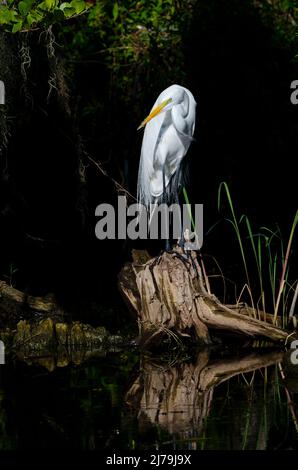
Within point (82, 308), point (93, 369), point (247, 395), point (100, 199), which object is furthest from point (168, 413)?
point (100, 199)

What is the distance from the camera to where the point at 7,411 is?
497 centimetres

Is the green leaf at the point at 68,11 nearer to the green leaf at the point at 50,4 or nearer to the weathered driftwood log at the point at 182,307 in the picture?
the green leaf at the point at 50,4

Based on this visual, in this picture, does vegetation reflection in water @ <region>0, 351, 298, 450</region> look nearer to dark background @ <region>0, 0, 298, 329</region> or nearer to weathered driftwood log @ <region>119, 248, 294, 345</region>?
weathered driftwood log @ <region>119, 248, 294, 345</region>

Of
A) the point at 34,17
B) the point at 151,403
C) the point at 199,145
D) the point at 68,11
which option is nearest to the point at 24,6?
the point at 34,17

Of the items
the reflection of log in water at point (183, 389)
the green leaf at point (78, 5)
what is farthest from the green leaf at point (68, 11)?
the reflection of log in water at point (183, 389)

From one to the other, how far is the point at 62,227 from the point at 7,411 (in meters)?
5.20

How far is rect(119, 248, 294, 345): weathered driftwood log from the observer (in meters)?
6.57

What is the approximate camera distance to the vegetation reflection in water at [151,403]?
4.35 meters

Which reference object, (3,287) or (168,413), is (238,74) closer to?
(3,287)

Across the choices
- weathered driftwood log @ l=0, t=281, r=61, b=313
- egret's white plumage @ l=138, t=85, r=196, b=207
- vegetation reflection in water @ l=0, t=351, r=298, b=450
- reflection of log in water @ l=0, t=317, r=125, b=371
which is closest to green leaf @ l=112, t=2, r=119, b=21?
egret's white plumage @ l=138, t=85, r=196, b=207

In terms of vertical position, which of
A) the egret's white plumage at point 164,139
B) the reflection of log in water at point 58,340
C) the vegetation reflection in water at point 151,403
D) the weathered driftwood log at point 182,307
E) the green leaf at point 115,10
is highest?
the green leaf at point 115,10

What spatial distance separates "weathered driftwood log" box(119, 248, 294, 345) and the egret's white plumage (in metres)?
1.30

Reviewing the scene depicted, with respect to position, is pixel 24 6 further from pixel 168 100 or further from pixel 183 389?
pixel 183 389

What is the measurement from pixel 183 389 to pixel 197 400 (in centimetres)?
30
